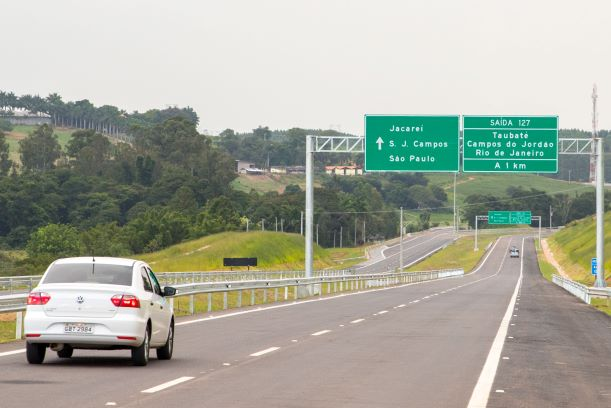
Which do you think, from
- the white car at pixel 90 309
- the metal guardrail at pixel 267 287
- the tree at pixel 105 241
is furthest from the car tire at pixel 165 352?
the tree at pixel 105 241

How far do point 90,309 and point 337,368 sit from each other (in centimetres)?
346

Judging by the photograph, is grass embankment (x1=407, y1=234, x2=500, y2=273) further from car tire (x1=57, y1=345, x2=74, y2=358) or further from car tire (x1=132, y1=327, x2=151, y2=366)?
car tire (x1=132, y1=327, x2=151, y2=366)

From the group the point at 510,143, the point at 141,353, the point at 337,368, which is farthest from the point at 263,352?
the point at 510,143

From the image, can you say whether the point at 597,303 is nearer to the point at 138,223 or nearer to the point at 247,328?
the point at 247,328

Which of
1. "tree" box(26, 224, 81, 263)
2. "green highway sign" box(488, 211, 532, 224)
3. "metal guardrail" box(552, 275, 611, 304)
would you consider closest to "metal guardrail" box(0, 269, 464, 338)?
"metal guardrail" box(552, 275, 611, 304)

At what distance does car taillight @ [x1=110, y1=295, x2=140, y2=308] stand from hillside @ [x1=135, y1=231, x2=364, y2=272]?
316 feet

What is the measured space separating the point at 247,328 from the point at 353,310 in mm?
11278

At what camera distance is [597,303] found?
51.1 meters

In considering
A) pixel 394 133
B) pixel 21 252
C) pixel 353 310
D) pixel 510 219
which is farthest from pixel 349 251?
pixel 353 310

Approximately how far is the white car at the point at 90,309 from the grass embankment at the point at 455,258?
12711 cm

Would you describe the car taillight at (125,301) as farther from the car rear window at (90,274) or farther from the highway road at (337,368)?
the highway road at (337,368)

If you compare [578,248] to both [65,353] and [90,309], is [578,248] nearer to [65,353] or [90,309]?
[65,353]

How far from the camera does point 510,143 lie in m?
59.0

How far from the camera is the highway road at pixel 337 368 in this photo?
530 inches
